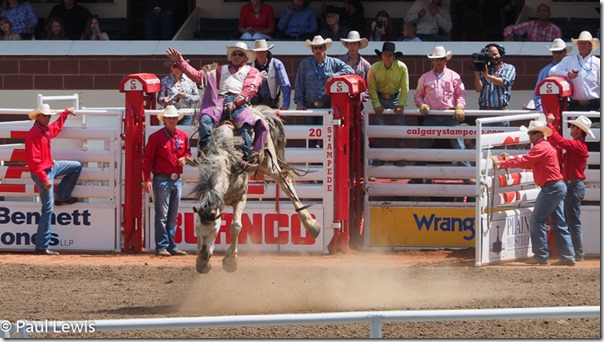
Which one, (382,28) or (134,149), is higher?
(382,28)

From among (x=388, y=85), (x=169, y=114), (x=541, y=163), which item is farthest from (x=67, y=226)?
(x=541, y=163)

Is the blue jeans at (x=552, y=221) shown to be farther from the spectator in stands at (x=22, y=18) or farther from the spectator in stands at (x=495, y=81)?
the spectator in stands at (x=22, y=18)

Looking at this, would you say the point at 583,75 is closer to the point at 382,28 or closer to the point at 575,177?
the point at 575,177

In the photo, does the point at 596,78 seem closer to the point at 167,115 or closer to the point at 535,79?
the point at 535,79

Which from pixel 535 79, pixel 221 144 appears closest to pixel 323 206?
pixel 221 144

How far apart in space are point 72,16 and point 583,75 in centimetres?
867

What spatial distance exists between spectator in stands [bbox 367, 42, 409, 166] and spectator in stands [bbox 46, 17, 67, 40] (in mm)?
6219

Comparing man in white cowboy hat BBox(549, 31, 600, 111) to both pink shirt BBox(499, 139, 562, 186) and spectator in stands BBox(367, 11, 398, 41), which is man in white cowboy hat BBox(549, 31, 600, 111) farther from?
spectator in stands BBox(367, 11, 398, 41)

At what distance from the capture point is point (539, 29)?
53.1 ft

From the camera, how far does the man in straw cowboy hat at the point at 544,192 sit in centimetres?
1195

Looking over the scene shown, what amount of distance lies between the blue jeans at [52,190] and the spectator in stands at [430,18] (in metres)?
6.05

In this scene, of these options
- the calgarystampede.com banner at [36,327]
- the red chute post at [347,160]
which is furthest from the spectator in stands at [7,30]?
the calgarystampede.com banner at [36,327]

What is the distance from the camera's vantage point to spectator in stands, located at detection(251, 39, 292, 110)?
516 inches

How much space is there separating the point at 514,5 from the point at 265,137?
8485mm
